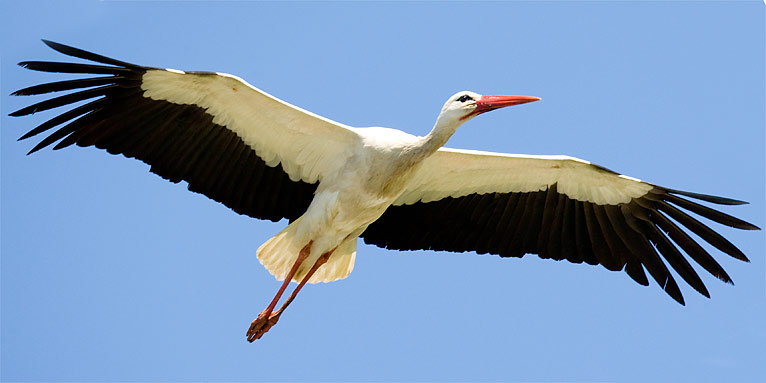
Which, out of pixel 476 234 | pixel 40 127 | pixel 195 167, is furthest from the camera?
pixel 476 234

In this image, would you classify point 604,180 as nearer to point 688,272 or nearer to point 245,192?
point 688,272

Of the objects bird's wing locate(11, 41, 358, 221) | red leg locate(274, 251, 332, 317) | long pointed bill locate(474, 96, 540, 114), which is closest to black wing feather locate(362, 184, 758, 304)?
red leg locate(274, 251, 332, 317)

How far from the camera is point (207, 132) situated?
8984 millimetres

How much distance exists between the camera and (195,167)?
353 inches

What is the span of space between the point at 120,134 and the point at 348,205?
1928mm

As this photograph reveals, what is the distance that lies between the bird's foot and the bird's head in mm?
2228

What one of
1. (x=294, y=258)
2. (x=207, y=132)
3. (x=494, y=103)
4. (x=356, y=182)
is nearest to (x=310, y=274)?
(x=294, y=258)

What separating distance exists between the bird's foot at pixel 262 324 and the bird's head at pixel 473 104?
2.23m

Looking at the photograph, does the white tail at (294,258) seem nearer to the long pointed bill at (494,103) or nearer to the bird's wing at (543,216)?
the bird's wing at (543,216)

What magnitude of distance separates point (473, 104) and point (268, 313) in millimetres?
2467

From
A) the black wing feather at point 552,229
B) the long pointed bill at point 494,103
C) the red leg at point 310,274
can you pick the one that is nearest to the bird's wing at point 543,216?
the black wing feather at point 552,229

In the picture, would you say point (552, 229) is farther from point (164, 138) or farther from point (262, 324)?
point (164, 138)

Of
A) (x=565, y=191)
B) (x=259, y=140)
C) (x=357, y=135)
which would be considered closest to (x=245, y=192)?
(x=259, y=140)

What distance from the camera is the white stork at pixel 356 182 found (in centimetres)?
858
